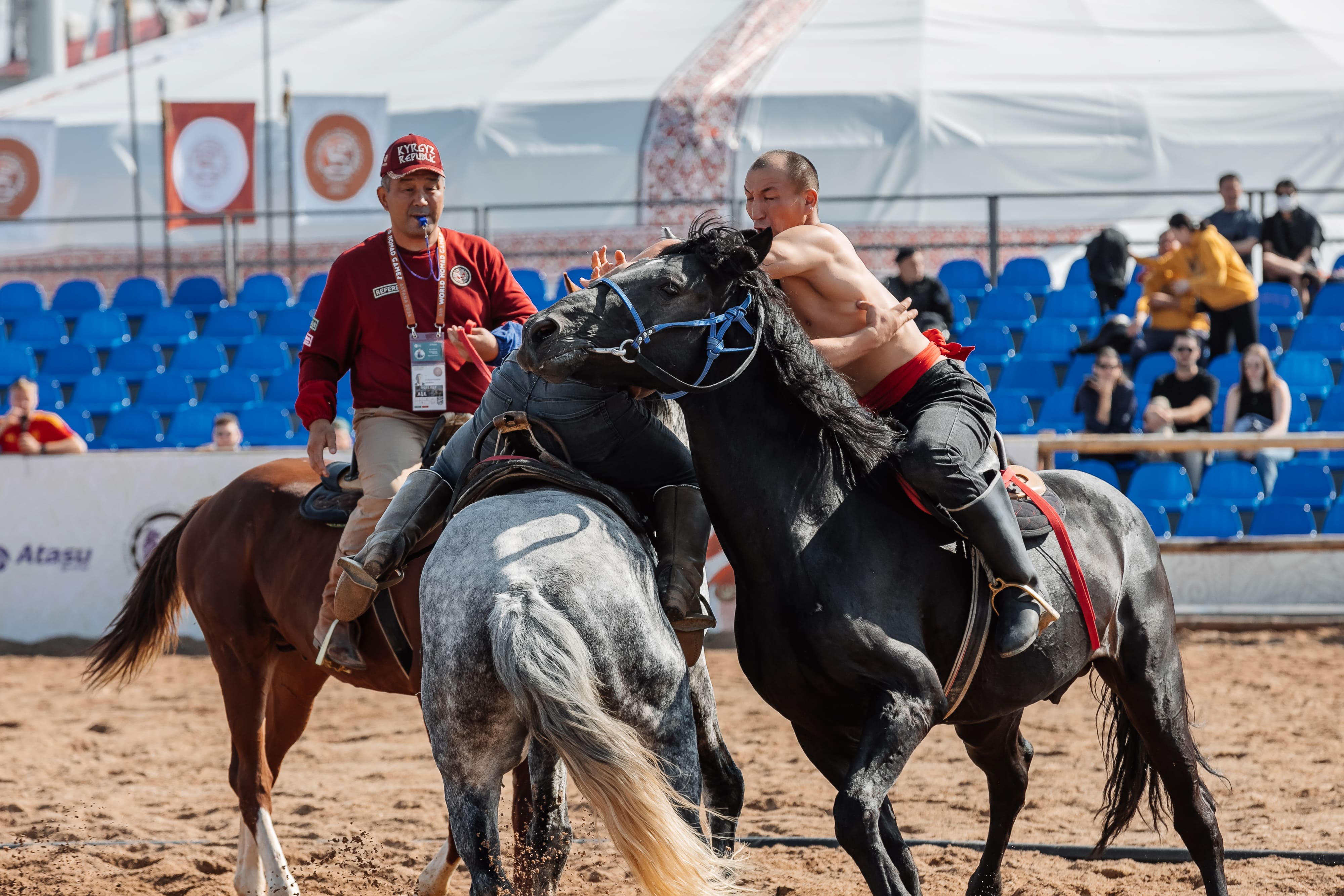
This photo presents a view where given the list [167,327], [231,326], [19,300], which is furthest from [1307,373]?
[19,300]

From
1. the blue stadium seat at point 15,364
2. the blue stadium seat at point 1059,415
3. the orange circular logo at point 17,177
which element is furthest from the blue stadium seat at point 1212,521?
the orange circular logo at point 17,177

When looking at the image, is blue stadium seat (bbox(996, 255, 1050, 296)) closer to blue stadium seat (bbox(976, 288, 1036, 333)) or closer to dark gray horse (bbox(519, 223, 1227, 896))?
blue stadium seat (bbox(976, 288, 1036, 333))

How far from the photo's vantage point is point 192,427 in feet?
43.6

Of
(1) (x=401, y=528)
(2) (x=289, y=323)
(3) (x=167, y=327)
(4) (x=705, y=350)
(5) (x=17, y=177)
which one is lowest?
(3) (x=167, y=327)

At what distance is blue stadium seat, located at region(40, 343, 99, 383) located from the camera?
49.7ft

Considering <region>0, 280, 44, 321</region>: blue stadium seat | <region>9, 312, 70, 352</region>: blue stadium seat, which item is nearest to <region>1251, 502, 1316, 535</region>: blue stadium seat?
<region>9, 312, 70, 352</region>: blue stadium seat

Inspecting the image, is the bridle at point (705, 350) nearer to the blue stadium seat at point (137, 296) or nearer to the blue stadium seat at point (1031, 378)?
the blue stadium seat at point (1031, 378)

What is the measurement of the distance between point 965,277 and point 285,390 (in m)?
7.43

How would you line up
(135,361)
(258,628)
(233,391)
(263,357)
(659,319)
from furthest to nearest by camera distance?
1. (135,361)
2. (263,357)
3. (233,391)
4. (258,628)
5. (659,319)

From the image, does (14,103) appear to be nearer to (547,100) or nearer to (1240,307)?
(547,100)

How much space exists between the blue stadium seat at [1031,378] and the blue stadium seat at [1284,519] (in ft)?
9.56

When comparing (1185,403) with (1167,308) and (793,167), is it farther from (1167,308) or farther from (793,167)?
(793,167)

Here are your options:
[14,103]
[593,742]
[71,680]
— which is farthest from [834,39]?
[593,742]

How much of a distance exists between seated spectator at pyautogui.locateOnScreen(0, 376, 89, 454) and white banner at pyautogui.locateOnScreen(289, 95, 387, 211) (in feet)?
17.2
